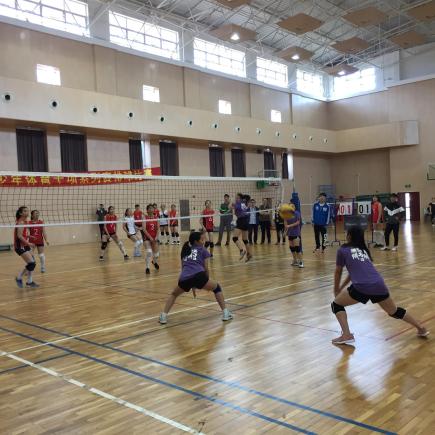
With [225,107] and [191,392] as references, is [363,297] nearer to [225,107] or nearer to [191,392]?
[191,392]

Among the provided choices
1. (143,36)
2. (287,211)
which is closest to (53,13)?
(143,36)

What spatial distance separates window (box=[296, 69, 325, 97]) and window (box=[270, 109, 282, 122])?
2853 mm

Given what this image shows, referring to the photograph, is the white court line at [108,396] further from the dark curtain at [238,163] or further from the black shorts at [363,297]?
the dark curtain at [238,163]

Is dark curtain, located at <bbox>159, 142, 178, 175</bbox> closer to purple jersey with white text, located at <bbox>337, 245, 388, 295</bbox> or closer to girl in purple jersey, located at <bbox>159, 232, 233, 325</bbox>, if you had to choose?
girl in purple jersey, located at <bbox>159, 232, 233, 325</bbox>

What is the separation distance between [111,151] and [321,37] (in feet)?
48.9

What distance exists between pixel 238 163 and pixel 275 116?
4.43 meters

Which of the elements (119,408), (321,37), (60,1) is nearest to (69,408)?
(119,408)

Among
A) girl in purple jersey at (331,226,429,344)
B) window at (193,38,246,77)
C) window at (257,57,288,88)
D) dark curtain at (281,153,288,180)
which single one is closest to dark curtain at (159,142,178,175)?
window at (193,38,246,77)

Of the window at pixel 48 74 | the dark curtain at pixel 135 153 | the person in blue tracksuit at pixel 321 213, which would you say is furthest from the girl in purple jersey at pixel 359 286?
the dark curtain at pixel 135 153

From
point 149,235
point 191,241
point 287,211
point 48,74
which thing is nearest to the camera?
point 191,241

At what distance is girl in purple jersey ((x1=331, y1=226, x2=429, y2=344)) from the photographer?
439 cm

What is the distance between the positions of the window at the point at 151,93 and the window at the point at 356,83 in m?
14.9

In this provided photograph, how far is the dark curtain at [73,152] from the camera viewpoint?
2039 cm

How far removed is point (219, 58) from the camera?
26.7m
